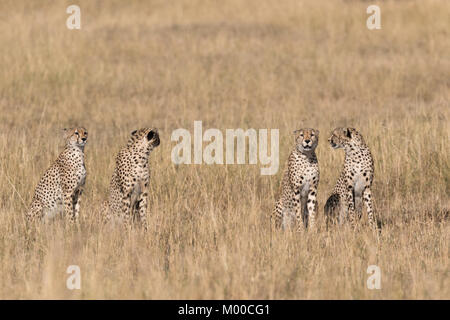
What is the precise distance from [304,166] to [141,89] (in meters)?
7.17

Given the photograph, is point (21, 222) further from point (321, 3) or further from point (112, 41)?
point (321, 3)

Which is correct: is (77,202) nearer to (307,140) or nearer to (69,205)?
(69,205)

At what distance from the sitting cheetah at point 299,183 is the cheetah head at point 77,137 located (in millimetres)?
1603

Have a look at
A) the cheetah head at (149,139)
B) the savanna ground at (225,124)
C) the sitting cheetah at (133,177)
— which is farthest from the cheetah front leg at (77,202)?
the cheetah head at (149,139)

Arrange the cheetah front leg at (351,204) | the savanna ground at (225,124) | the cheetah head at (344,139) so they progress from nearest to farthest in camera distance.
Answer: the savanna ground at (225,124), the cheetah front leg at (351,204), the cheetah head at (344,139)

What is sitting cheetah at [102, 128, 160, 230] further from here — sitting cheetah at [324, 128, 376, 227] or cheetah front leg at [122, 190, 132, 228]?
sitting cheetah at [324, 128, 376, 227]

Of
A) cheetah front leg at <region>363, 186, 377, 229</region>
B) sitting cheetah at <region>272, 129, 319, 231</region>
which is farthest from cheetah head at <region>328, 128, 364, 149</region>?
cheetah front leg at <region>363, 186, 377, 229</region>

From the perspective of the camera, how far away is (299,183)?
666cm

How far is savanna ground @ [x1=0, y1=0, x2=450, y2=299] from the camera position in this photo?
562 centimetres

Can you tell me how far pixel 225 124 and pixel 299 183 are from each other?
4472 millimetres

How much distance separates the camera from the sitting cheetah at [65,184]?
6.73m

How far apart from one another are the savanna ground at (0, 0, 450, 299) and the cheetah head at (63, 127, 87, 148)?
0.65 meters

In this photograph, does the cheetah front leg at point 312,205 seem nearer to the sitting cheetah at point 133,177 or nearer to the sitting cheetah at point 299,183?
the sitting cheetah at point 299,183
